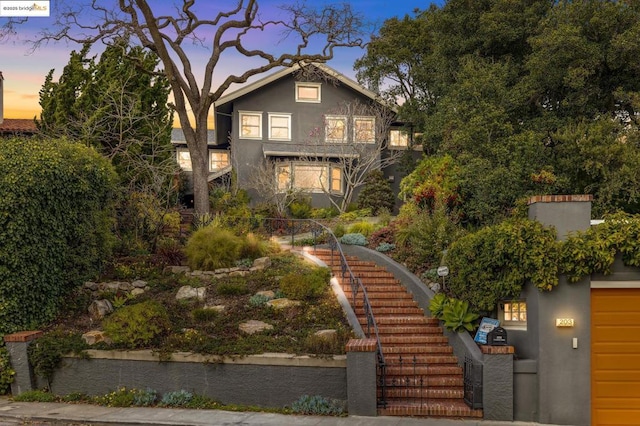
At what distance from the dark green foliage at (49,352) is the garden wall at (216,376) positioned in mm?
155

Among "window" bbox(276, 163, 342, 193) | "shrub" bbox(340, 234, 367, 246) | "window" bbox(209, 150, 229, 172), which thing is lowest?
"shrub" bbox(340, 234, 367, 246)

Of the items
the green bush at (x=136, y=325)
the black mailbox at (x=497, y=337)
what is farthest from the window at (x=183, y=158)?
the black mailbox at (x=497, y=337)

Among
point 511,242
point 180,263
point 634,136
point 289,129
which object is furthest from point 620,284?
point 289,129

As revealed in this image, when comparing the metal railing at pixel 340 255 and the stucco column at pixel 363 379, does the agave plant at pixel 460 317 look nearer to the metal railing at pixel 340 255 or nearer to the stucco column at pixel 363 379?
the metal railing at pixel 340 255

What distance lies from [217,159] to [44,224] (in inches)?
840

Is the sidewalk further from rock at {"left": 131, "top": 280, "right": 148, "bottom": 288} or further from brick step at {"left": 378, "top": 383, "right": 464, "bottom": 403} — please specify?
rock at {"left": 131, "top": 280, "right": 148, "bottom": 288}

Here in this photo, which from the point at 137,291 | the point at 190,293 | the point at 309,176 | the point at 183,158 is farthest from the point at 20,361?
the point at 183,158

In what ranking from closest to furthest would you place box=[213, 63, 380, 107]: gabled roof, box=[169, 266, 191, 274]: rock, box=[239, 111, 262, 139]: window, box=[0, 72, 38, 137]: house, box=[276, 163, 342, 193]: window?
box=[169, 266, 191, 274]: rock → box=[0, 72, 38, 137]: house → box=[213, 63, 380, 107]: gabled roof → box=[276, 163, 342, 193]: window → box=[239, 111, 262, 139]: window

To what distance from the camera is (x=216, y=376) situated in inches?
444

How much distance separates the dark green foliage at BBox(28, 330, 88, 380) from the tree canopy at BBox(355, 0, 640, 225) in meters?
11.8

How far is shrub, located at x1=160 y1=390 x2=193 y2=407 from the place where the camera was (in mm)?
11070

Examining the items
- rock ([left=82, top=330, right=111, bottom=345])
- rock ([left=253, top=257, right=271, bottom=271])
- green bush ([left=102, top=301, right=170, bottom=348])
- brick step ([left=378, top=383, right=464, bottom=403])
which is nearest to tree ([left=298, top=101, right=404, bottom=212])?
rock ([left=253, top=257, right=271, bottom=271])

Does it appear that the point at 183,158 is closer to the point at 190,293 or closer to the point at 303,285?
the point at 190,293

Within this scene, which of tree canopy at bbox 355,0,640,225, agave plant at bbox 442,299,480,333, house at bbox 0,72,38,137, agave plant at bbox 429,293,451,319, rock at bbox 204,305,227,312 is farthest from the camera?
house at bbox 0,72,38,137
